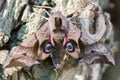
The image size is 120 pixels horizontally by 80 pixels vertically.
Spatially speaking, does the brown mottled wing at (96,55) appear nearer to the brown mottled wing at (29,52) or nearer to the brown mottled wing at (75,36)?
the brown mottled wing at (75,36)

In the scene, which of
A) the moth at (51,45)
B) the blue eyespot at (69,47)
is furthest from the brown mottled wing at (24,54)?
the blue eyespot at (69,47)

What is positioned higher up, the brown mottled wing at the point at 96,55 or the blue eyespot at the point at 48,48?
the blue eyespot at the point at 48,48

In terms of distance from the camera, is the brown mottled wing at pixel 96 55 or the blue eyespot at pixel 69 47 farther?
the brown mottled wing at pixel 96 55

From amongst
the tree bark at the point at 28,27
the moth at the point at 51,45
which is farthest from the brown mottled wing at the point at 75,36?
the tree bark at the point at 28,27

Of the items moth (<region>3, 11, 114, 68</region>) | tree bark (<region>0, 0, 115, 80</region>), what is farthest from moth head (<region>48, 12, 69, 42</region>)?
tree bark (<region>0, 0, 115, 80</region>)

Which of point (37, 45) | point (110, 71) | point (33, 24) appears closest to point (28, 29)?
point (33, 24)

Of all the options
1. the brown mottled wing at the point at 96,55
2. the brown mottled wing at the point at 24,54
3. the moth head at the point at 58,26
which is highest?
the moth head at the point at 58,26

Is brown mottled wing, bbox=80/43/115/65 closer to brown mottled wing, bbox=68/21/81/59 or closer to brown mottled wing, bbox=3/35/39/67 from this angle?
brown mottled wing, bbox=68/21/81/59

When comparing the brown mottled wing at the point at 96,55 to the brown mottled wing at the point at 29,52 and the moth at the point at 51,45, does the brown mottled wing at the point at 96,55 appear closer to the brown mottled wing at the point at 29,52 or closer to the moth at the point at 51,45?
the moth at the point at 51,45
